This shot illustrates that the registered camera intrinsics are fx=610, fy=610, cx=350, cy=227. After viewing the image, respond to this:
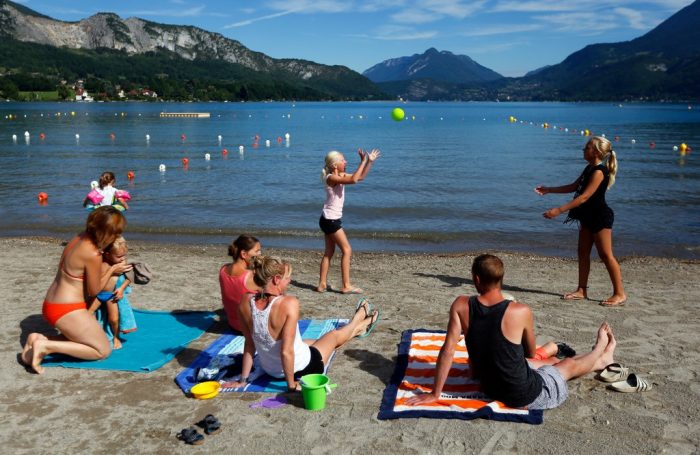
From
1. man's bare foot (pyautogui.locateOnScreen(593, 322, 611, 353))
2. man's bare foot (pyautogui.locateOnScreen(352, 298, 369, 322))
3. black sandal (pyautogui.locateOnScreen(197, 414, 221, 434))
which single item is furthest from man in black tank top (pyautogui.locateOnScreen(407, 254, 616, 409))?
man's bare foot (pyautogui.locateOnScreen(352, 298, 369, 322))

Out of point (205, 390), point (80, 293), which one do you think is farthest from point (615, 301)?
point (80, 293)

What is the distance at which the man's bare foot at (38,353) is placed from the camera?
5.79 metres

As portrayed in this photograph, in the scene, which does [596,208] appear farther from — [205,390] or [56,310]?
[56,310]

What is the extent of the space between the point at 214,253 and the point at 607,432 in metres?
9.13

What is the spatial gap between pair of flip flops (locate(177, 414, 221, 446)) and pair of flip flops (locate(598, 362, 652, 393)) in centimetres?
345

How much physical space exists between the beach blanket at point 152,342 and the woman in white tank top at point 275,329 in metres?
1.17

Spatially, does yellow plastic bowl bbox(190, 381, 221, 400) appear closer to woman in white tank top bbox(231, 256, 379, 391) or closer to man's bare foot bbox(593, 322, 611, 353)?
woman in white tank top bbox(231, 256, 379, 391)

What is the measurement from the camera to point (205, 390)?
17.4 ft

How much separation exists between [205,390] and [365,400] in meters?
1.40

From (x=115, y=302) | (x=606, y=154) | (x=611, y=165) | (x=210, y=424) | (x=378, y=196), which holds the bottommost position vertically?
(x=378, y=196)

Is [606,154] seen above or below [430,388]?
above

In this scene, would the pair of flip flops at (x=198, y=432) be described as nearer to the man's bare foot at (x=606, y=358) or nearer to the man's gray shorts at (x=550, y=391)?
the man's gray shorts at (x=550, y=391)

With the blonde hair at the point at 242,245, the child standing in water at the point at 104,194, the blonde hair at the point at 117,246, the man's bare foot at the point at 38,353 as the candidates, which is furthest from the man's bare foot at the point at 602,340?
the child standing in water at the point at 104,194

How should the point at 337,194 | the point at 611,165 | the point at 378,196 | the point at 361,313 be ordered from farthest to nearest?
1. the point at 378,196
2. the point at 337,194
3. the point at 611,165
4. the point at 361,313
